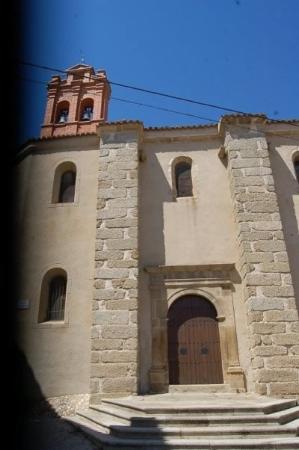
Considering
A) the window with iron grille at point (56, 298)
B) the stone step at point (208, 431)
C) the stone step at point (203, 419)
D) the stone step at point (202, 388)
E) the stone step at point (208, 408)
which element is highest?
the window with iron grille at point (56, 298)

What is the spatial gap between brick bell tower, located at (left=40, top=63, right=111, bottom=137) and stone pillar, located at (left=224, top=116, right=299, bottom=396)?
10.9m

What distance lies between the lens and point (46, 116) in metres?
A: 19.8

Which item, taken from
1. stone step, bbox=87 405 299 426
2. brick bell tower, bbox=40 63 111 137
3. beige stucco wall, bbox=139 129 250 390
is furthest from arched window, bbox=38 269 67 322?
brick bell tower, bbox=40 63 111 137

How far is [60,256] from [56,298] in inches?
40.6

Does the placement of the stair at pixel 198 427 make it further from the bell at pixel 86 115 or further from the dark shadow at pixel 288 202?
the bell at pixel 86 115

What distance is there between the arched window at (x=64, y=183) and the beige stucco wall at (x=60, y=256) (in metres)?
0.17

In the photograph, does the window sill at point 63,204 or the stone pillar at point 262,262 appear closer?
the stone pillar at point 262,262

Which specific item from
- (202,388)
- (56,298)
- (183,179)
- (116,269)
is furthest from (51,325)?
(183,179)

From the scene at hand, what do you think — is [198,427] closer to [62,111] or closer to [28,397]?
[28,397]

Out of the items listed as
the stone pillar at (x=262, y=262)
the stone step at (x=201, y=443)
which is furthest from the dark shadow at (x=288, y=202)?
the stone step at (x=201, y=443)

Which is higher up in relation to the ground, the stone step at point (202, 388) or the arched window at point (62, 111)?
the arched window at point (62, 111)

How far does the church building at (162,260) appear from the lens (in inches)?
313

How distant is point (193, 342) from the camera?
334 inches

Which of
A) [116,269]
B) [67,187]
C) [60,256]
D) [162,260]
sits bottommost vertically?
[116,269]
